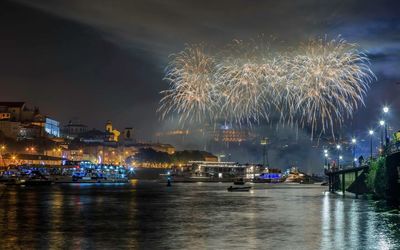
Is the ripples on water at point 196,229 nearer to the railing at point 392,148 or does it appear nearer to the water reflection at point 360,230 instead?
the water reflection at point 360,230

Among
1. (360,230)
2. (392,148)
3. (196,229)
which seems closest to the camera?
(360,230)

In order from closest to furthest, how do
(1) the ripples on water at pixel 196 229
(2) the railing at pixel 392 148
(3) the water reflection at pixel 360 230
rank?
(1) the ripples on water at pixel 196 229, (3) the water reflection at pixel 360 230, (2) the railing at pixel 392 148

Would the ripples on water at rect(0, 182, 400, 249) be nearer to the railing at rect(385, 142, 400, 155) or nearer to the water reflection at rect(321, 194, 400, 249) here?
the water reflection at rect(321, 194, 400, 249)

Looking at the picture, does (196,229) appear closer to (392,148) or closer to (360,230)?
(360,230)

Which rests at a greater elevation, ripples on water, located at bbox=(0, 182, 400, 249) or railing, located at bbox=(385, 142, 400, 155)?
railing, located at bbox=(385, 142, 400, 155)

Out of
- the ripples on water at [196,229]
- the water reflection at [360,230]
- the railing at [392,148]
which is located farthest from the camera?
the railing at [392,148]

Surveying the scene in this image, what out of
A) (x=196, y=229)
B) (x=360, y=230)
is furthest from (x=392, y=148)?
(x=196, y=229)

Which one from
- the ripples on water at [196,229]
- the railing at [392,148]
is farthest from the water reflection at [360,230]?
the railing at [392,148]

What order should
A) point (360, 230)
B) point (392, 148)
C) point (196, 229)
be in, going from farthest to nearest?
point (392, 148), point (196, 229), point (360, 230)

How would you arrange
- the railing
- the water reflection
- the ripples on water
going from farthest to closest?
the railing
the water reflection
the ripples on water

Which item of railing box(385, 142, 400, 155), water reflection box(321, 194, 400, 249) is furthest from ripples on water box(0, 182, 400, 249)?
railing box(385, 142, 400, 155)

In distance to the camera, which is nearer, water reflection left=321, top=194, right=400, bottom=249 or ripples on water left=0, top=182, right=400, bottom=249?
ripples on water left=0, top=182, right=400, bottom=249

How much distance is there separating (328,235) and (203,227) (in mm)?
8600

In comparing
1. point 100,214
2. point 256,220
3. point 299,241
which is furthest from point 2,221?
point 299,241
